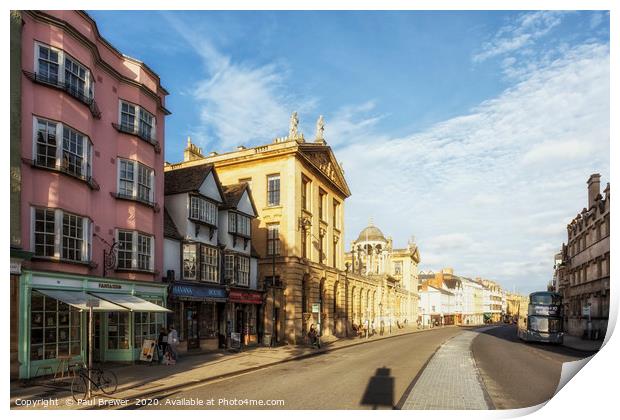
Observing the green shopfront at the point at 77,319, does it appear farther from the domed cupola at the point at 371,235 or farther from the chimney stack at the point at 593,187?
the domed cupola at the point at 371,235

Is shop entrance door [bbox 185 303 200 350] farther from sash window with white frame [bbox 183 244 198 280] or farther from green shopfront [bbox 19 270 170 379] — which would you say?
green shopfront [bbox 19 270 170 379]

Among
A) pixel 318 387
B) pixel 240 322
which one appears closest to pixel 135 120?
pixel 318 387

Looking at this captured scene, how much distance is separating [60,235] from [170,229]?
9784 mm

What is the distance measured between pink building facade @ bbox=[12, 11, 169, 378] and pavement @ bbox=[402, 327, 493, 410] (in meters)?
10.9

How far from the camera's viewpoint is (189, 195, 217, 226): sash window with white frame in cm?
3000

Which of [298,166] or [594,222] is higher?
[298,166]

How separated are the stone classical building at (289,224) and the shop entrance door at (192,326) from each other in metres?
9.49

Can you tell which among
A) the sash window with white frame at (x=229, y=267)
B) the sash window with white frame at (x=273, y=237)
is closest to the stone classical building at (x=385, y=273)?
the sash window with white frame at (x=273, y=237)

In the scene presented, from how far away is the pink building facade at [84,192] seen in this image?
1797cm

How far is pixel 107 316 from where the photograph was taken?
23.3m

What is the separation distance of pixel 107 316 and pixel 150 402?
394 inches
